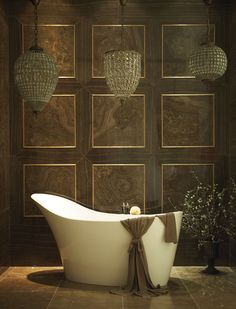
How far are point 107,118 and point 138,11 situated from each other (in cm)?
125

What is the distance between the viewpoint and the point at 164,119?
5.32 metres

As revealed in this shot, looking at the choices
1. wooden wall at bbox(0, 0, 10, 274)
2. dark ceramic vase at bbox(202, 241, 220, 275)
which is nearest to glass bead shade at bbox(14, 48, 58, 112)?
wooden wall at bbox(0, 0, 10, 274)

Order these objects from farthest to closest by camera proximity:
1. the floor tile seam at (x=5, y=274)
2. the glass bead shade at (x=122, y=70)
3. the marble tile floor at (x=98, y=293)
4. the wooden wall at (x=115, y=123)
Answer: the wooden wall at (x=115, y=123) < the floor tile seam at (x=5, y=274) < the glass bead shade at (x=122, y=70) < the marble tile floor at (x=98, y=293)

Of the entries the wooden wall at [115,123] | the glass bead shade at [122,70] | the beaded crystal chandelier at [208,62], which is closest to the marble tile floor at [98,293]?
the wooden wall at [115,123]

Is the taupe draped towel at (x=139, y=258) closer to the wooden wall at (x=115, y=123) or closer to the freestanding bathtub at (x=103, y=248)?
the freestanding bathtub at (x=103, y=248)

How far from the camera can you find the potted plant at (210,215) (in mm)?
4992

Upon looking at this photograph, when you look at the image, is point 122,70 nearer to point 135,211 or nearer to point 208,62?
point 208,62

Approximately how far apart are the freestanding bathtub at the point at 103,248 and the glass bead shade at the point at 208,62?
→ 132cm

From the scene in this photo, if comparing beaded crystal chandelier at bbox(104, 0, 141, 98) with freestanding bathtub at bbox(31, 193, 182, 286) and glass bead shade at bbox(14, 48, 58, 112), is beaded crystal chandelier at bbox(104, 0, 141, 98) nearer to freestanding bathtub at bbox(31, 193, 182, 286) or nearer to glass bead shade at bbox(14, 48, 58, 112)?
glass bead shade at bbox(14, 48, 58, 112)

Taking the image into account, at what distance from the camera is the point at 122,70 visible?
4.18m

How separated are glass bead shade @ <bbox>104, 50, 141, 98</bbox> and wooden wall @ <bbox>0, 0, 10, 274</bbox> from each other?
4.58 ft

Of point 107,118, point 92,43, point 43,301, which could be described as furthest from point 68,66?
point 43,301

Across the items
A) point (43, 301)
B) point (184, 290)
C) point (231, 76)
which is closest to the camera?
point (43, 301)

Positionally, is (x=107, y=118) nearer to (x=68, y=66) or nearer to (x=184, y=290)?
(x=68, y=66)
